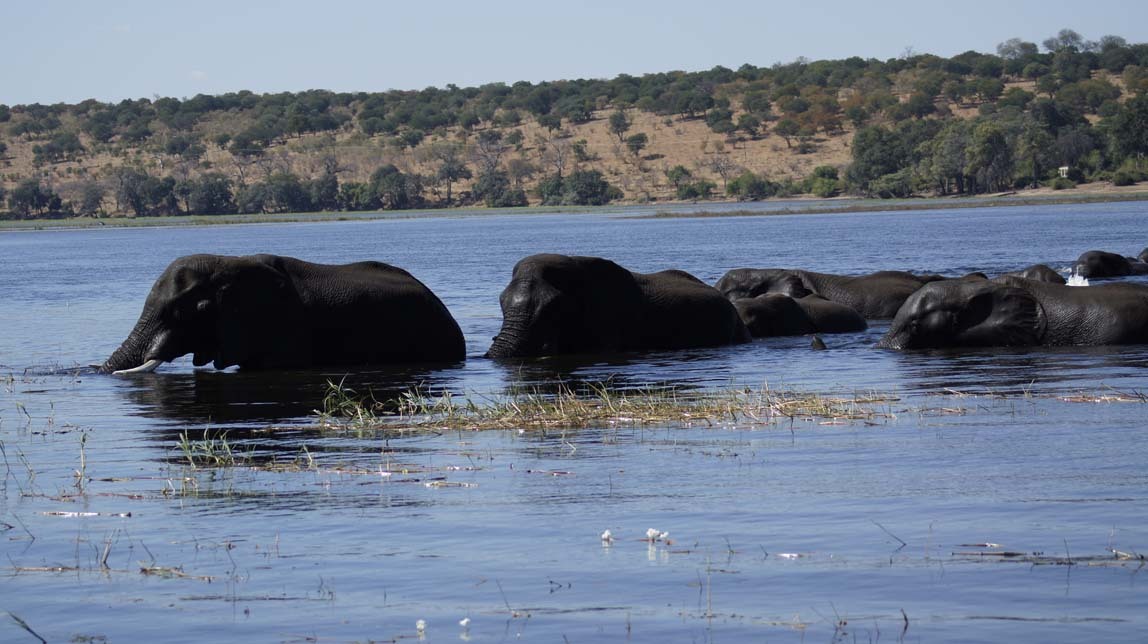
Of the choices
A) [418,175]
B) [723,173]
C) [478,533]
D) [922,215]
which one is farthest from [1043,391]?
[418,175]

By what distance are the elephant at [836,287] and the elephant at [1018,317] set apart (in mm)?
5398

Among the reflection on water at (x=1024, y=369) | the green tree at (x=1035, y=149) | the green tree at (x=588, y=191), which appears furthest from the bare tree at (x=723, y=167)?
the reflection on water at (x=1024, y=369)

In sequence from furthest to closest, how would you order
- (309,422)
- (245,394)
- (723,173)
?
(723,173), (245,394), (309,422)

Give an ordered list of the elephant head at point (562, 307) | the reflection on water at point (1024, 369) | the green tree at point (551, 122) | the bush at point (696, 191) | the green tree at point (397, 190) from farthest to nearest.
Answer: the green tree at point (551, 122)
the green tree at point (397, 190)
the bush at point (696, 191)
the elephant head at point (562, 307)
the reflection on water at point (1024, 369)

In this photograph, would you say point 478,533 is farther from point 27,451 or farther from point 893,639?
point 27,451

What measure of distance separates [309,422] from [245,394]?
2681 millimetres

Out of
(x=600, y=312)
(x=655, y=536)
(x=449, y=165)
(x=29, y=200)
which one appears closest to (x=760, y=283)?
(x=600, y=312)

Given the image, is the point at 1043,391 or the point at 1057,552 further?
the point at 1043,391

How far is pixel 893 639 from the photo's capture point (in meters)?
6.69

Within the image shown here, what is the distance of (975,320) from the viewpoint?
18.1 meters

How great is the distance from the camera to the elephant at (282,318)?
17.3 m

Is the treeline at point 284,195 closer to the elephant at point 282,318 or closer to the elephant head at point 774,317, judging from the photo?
the elephant head at point 774,317

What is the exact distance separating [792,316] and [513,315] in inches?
169

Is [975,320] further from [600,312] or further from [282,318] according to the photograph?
[282,318]
